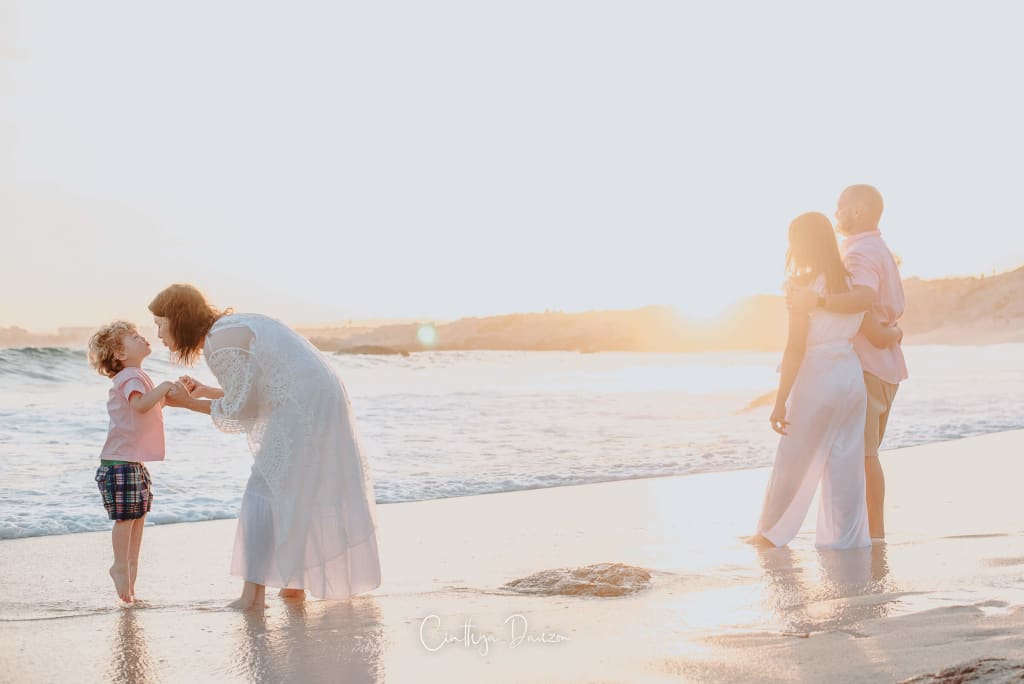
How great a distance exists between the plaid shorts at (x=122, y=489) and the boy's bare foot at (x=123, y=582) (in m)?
0.24

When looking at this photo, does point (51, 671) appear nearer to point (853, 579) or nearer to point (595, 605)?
point (595, 605)

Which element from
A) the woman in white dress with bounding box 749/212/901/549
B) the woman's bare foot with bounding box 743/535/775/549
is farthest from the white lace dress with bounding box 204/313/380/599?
the woman in white dress with bounding box 749/212/901/549

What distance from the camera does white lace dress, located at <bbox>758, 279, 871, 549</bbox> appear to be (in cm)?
527

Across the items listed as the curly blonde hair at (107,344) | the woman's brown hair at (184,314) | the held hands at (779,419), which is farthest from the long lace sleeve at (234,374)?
the held hands at (779,419)

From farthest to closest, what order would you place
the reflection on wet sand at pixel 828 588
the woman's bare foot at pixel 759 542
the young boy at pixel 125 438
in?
the woman's bare foot at pixel 759 542
the young boy at pixel 125 438
the reflection on wet sand at pixel 828 588

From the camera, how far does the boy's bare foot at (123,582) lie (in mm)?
4492

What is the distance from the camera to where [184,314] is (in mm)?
4383

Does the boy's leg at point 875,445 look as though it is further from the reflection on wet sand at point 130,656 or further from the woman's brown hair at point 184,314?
the reflection on wet sand at point 130,656

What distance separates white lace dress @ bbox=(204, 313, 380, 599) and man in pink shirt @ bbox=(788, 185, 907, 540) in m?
2.47

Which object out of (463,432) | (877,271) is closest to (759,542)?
(877,271)

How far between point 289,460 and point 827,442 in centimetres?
281

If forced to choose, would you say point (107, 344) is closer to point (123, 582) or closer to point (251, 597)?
point (123, 582)

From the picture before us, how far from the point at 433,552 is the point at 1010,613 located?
9.95ft

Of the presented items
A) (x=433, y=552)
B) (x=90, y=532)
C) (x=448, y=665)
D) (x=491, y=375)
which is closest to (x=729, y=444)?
(x=433, y=552)
